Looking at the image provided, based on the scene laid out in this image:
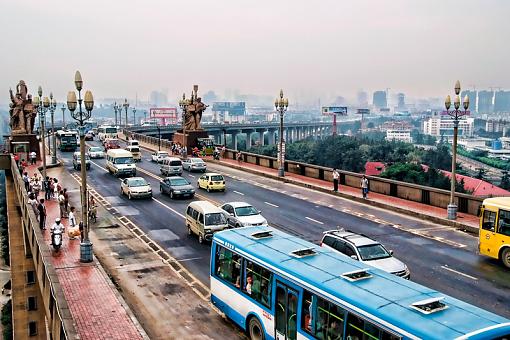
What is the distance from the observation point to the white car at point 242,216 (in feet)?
83.8

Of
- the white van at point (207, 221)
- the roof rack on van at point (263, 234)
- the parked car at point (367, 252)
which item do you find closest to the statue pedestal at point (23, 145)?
the white van at point (207, 221)

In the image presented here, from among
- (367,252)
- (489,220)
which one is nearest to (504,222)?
(489,220)

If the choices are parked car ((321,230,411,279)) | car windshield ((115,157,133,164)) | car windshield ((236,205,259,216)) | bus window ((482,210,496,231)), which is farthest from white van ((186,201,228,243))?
car windshield ((115,157,133,164))

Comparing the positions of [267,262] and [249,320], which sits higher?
[267,262]

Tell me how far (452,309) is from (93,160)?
53788 mm

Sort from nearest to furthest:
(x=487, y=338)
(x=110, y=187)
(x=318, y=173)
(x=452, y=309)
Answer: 1. (x=487, y=338)
2. (x=452, y=309)
3. (x=110, y=187)
4. (x=318, y=173)

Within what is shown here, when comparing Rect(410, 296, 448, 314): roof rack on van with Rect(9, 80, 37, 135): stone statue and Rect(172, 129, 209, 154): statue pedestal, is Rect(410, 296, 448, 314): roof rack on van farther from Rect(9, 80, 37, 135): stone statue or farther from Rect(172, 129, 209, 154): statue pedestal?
Rect(172, 129, 209, 154): statue pedestal

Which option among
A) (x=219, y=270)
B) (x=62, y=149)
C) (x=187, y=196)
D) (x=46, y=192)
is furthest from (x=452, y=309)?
(x=62, y=149)

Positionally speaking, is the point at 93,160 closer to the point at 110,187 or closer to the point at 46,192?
the point at 110,187

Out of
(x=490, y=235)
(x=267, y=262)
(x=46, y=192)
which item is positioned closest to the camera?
(x=267, y=262)

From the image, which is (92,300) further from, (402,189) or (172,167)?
(172,167)

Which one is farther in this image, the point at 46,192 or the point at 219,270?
the point at 46,192

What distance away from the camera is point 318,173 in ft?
148

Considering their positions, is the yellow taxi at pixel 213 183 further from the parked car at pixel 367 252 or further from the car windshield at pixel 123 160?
the parked car at pixel 367 252
